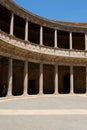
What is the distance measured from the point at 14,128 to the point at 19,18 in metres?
18.1

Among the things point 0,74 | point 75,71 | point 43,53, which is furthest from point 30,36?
point 75,71

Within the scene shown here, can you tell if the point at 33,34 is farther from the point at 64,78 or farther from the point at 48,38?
the point at 64,78

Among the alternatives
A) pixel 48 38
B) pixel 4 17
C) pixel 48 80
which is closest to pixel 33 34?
pixel 48 38

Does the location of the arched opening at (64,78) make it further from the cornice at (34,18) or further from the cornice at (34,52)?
the cornice at (34,18)

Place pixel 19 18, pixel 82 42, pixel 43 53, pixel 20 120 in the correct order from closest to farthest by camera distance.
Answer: pixel 20 120, pixel 19 18, pixel 43 53, pixel 82 42

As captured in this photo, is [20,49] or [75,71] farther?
[75,71]

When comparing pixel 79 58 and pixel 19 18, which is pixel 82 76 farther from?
pixel 19 18

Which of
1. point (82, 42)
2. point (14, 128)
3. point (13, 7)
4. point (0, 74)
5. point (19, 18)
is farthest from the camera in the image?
point (82, 42)

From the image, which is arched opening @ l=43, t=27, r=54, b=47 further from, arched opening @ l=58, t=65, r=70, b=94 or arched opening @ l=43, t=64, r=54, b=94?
arched opening @ l=58, t=65, r=70, b=94

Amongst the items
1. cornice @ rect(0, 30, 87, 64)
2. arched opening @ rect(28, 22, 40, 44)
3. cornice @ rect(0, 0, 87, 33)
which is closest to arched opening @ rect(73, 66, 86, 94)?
cornice @ rect(0, 30, 87, 64)

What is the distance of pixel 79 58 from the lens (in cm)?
2836

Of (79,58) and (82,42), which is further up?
(82,42)

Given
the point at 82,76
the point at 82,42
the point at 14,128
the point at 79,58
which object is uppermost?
the point at 82,42

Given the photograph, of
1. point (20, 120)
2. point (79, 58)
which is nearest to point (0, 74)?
point (79, 58)
